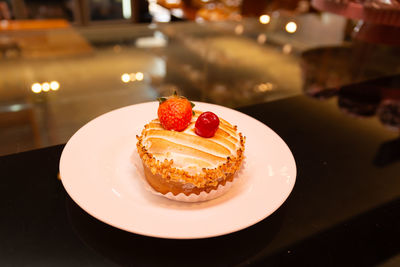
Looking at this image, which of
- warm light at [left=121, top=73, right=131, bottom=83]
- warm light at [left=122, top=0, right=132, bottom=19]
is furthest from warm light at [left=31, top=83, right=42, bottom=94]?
warm light at [left=122, top=0, right=132, bottom=19]

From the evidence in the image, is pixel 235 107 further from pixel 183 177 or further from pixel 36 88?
pixel 36 88

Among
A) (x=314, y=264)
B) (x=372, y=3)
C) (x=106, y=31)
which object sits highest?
(x=372, y=3)

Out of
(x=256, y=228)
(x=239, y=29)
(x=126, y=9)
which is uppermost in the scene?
(x=239, y=29)

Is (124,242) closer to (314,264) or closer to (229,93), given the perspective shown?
(314,264)

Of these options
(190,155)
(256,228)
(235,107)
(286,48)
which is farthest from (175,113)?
(286,48)

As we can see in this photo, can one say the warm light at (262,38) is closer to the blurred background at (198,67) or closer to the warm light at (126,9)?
the blurred background at (198,67)

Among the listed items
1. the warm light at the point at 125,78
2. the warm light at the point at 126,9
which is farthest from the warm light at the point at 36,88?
the warm light at the point at 126,9

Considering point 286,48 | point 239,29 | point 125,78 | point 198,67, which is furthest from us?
point 239,29

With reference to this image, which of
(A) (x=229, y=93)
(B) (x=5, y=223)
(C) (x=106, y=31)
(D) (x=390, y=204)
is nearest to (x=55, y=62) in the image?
(C) (x=106, y=31)
